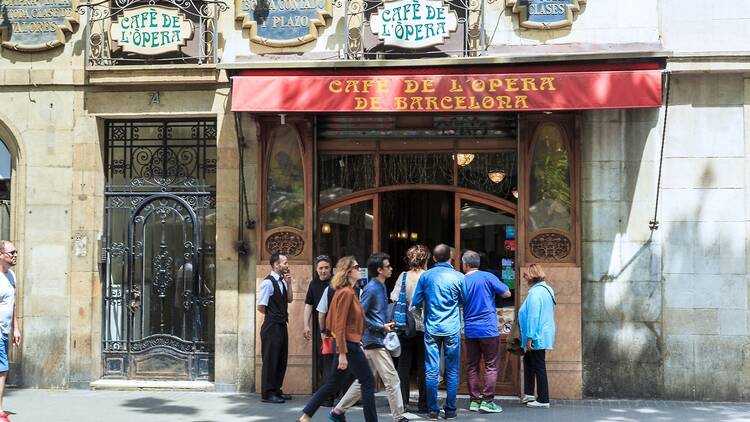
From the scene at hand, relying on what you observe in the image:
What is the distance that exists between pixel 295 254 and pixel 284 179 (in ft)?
3.10

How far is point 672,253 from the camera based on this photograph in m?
11.5

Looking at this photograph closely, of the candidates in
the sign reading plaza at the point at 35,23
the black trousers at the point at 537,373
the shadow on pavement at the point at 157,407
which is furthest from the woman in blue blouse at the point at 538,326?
the sign reading plaza at the point at 35,23

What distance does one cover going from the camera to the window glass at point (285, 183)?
1220 centimetres

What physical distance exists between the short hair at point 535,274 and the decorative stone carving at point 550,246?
61cm

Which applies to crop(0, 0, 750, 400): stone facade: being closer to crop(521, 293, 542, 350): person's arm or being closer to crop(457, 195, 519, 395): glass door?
crop(457, 195, 519, 395): glass door

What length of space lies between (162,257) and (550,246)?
4.95 meters

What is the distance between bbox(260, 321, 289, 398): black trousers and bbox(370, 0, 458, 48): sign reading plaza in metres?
3.70

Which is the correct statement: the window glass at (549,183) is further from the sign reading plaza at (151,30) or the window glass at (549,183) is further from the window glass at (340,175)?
the sign reading plaza at (151,30)

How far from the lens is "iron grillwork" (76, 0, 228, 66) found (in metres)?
12.3

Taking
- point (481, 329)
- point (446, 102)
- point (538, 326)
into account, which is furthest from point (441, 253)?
point (446, 102)

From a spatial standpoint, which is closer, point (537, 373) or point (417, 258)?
point (417, 258)

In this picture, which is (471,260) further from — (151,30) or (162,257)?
(151,30)

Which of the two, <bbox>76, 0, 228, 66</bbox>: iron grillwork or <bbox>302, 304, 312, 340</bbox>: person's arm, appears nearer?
<bbox>302, 304, 312, 340</bbox>: person's arm

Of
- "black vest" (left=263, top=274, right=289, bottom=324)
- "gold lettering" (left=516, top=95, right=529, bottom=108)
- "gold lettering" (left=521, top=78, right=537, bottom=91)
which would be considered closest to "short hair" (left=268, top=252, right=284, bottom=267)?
"black vest" (left=263, top=274, right=289, bottom=324)
